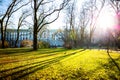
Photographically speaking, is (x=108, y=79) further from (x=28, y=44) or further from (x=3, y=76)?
(x=28, y=44)

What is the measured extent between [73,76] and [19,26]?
46.8 m

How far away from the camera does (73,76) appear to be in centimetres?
911

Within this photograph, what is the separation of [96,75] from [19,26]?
152ft

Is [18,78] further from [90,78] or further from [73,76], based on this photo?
[90,78]

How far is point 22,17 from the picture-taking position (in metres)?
52.8

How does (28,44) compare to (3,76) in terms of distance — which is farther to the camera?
(28,44)

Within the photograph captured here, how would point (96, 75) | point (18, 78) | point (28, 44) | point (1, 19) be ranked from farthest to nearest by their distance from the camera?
point (28, 44), point (1, 19), point (96, 75), point (18, 78)

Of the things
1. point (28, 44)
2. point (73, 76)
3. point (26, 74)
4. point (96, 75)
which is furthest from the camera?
point (28, 44)

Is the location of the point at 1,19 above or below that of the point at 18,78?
above

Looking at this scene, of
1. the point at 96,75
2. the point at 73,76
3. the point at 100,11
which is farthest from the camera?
the point at 100,11

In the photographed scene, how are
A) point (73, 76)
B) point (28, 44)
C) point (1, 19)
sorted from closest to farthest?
point (73, 76) < point (1, 19) < point (28, 44)

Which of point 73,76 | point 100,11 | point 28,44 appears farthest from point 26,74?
point 28,44

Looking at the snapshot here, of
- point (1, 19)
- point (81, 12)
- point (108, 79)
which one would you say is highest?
point (81, 12)

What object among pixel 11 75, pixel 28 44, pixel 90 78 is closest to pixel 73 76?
pixel 90 78
